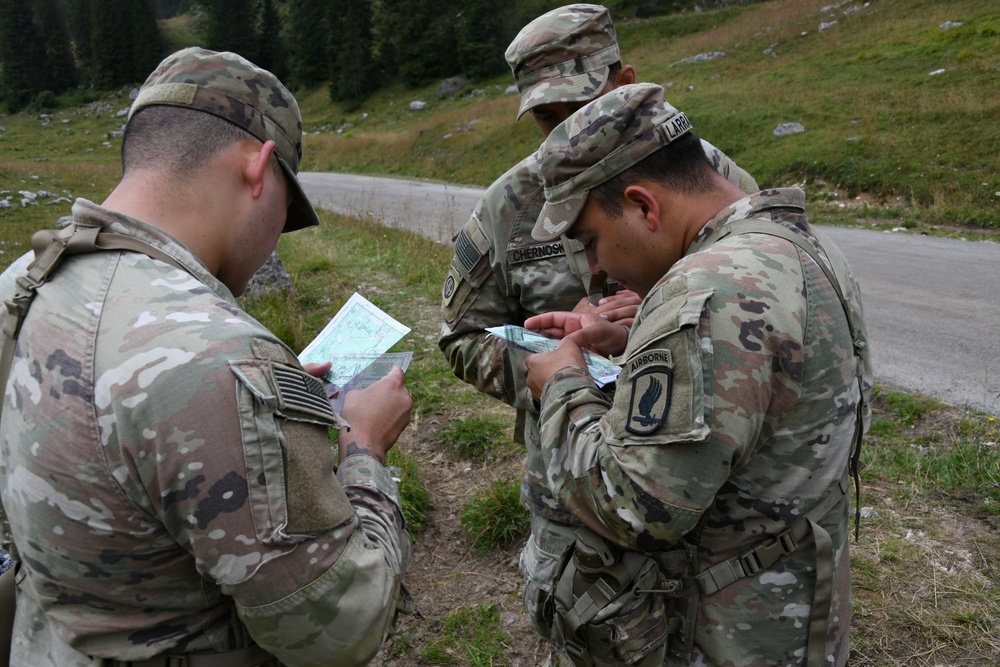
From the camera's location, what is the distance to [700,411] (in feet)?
4.46

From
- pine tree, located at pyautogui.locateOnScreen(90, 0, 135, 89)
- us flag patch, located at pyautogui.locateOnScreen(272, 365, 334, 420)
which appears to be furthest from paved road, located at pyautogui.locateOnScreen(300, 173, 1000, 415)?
pine tree, located at pyautogui.locateOnScreen(90, 0, 135, 89)

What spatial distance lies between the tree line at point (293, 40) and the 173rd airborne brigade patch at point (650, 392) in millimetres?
37544

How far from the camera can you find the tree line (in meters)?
39.2

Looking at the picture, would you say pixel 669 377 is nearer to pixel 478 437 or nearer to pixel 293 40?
pixel 478 437

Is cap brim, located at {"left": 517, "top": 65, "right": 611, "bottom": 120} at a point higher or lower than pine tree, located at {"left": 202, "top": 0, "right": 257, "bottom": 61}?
higher

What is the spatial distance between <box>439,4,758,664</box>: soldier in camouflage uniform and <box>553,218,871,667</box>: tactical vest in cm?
59

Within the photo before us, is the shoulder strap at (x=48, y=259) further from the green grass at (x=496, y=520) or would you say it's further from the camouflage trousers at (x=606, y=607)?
the green grass at (x=496, y=520)

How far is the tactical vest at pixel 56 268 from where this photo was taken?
1.25 metres

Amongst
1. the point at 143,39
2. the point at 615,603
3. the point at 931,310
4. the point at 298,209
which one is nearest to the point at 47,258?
the point at 298,209

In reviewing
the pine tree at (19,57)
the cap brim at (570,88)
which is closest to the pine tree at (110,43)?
the pine tree at (19,57)

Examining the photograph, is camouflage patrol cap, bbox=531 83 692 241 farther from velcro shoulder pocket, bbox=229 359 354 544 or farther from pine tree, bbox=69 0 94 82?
pine tree, bbox=69 0 94 82

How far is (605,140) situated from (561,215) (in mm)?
218

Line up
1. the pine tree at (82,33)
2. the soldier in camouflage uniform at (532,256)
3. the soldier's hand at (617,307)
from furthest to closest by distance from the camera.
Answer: the pine tree at (82,33) → the soldier in camouflage uniform at (532,256) → the soldier's hand at (617,307)

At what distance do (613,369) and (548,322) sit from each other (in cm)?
35
